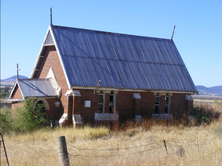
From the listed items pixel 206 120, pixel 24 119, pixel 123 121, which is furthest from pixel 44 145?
pixel 206 120

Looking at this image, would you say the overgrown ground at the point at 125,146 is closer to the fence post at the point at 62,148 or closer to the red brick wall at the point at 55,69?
the fence post at the point at 62,148

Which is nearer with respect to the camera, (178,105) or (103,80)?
(103,80)

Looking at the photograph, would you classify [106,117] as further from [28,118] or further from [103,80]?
[28,118]

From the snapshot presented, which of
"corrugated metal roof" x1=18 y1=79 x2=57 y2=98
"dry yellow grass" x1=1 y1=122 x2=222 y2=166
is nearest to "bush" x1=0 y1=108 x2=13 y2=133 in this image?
"dry yellow grass" x1=1 y1=122 x2=222 y2=166

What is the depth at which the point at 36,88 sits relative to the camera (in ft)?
75.1

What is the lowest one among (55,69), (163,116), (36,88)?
(163,116)

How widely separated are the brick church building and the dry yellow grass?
254 centimetres

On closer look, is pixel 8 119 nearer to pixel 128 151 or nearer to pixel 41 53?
pixel 41 53

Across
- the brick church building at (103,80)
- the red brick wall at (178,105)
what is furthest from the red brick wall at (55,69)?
the red brick wall at (178,105)

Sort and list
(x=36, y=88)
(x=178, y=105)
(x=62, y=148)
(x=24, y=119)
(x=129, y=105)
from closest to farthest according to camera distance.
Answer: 1. (x=62, y=148)
2. (x=24, y=119)
3. (x=36, y=88)
4. (x=129, y=105)
5. (x=178, y=105)

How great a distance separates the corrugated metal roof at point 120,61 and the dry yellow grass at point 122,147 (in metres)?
3.77

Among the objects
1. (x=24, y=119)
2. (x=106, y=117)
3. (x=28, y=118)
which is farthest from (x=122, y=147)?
(x=24, y=119)

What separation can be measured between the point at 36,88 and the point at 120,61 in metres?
6.07

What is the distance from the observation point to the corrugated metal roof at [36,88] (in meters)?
22.2
